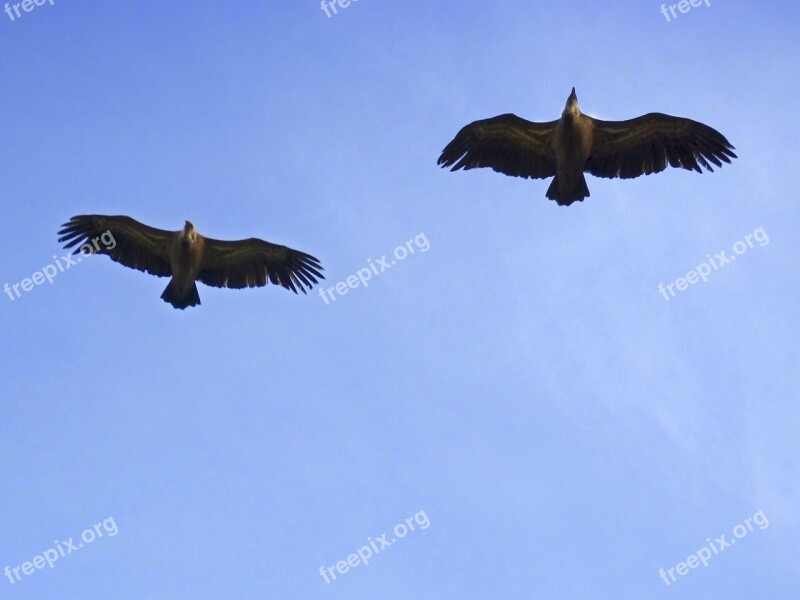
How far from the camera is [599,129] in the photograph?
57.9ft

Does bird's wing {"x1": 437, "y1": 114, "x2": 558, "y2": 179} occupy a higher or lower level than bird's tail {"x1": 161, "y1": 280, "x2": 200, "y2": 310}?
lower

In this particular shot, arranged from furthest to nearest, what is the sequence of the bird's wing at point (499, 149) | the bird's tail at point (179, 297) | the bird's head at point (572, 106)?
the bird's tail at point (179, 297) < the bird's wing at point (499, 149) < the bird's head at point (572, 106)

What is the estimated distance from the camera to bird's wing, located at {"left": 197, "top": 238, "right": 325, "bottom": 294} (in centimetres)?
1925

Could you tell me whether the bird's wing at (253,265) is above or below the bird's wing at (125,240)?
below

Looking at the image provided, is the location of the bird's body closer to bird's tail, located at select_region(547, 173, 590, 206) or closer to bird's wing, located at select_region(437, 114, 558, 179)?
bird's tail, located at select_region(547, 173, 590, 206)

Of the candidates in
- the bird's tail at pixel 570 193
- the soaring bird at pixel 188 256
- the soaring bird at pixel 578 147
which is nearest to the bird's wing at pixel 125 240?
the soaring bird at pixel 188 256

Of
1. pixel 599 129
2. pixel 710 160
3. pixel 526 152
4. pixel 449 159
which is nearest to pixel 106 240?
pixel 449 159

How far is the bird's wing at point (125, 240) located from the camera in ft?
61.9

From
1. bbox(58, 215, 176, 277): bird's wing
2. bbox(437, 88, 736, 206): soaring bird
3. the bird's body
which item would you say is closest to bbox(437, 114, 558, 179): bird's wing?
bbox(437, 88, 736, 206): soaring bird

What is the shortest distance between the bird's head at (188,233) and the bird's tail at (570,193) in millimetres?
6389

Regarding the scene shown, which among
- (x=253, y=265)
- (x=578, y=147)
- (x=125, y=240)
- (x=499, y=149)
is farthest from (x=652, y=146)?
(x=125, y=240)

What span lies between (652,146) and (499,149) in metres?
2.61

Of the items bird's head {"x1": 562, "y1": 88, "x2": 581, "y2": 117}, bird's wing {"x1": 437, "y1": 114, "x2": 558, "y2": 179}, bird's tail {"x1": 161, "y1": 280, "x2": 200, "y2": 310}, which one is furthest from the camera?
bird's tail {"x1": 161, "y1": 280, "x2": 200, "y2": 310}

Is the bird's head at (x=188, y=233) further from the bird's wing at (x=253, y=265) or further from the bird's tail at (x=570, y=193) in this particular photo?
the bird's tail at (x=570, y=193)
